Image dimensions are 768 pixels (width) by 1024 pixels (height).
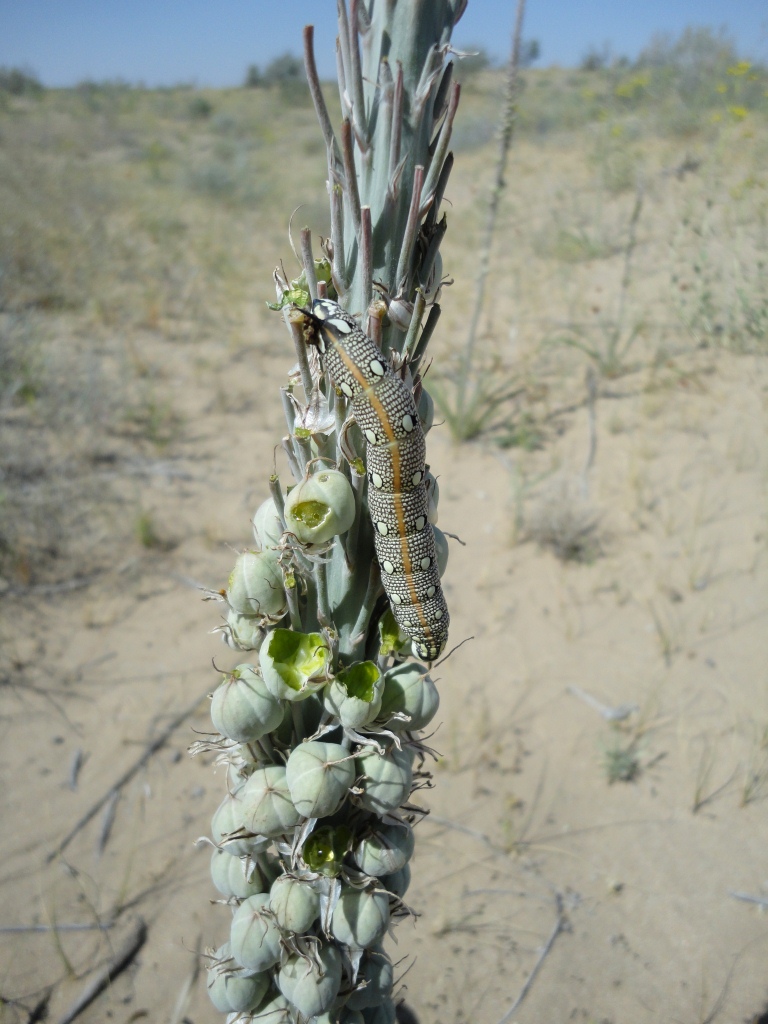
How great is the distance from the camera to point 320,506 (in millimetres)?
1105

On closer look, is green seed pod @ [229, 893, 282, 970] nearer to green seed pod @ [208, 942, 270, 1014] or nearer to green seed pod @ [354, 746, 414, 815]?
green seed pod @ [208, 942, 270, 1014]

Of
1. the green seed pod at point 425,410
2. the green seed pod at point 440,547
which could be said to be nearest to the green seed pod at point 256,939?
the green seed pod at point 440,547

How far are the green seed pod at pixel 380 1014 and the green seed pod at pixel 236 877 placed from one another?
601mm

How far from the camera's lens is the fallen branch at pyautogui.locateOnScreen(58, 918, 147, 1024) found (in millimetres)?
2609

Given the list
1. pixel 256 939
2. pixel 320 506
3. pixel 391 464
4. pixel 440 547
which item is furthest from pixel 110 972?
pixel 391 464

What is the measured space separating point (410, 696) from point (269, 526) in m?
0.48

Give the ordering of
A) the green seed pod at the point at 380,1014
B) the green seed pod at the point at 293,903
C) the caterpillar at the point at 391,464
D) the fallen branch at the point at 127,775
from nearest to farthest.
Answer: the caterpillar at the point at 391,464
the green seed pod at the point at 293,903
the green seed pod at the point at 380,1014
the fallen branch at the point at 127,775

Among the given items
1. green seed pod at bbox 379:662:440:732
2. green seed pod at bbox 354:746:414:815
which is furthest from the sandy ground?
green seed pod at bbox 379:662:440:732

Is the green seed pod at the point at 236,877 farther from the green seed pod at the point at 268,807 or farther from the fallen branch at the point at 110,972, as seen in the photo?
the fallen branch at the point at 110,972

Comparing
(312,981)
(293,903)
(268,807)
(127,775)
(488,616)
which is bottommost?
(127,775)

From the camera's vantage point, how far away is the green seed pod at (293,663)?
1.22 metres

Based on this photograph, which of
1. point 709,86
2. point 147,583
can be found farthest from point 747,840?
point 709,86

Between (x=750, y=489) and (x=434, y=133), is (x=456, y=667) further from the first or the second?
(x=434, y=133)

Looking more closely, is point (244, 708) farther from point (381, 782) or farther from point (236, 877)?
point (236, 877)
